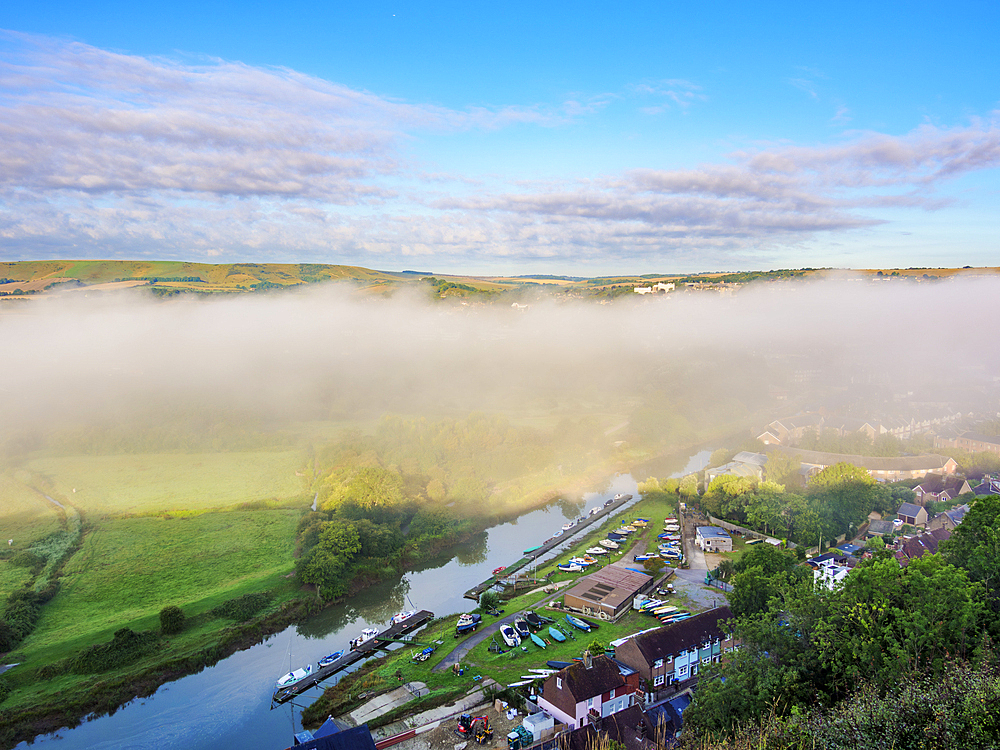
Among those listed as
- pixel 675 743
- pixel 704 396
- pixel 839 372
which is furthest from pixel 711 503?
pixel 839 372

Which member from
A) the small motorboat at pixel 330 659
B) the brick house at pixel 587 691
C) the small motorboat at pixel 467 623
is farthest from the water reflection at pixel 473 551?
the brick house at pixel 587 691

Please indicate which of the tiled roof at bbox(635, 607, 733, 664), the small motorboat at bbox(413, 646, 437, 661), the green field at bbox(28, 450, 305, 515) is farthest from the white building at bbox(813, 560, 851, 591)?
the green field at bbox(28, 450, 305, 515)

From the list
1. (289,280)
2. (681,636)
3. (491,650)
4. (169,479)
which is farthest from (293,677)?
(289,280)

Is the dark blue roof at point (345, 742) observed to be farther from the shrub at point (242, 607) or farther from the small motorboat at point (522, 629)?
the shrub at point (242, 607)

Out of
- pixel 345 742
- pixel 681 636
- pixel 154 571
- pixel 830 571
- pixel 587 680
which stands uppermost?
pixel 345 742

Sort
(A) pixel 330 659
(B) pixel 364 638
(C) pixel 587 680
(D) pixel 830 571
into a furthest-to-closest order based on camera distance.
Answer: (D) pixel 830 571 < (B) pixel 364 638 < (A) pixel 330 659 < (C) pixel 587 680

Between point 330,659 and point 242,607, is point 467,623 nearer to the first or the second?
point 330,659

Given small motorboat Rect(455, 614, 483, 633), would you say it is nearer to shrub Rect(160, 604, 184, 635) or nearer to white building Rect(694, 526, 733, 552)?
shrub Rect(160, 604, 184, 635)
